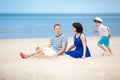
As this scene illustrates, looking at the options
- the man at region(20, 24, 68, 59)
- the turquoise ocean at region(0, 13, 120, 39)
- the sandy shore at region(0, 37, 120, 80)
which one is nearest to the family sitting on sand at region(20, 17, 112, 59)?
the man at region(20, 24, 68, 59)

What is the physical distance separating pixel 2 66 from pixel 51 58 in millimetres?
1293

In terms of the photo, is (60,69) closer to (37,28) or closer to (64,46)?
(64,46)

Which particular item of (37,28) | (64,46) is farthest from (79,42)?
(37,28)

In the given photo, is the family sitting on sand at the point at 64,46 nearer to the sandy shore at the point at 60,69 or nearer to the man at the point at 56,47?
the man at the point at 56,47

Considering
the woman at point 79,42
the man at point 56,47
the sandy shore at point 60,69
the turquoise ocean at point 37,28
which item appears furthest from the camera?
the turquoise ocean at point 37,28

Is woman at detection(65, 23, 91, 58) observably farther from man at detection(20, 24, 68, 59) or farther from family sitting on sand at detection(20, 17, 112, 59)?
man at detection(20, 24, 68, 59)

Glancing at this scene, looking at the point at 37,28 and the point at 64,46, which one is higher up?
the point at 64,46

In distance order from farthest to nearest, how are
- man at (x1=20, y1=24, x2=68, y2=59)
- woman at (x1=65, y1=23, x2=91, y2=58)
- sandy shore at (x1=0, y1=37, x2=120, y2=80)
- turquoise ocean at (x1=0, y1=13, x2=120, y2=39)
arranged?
turquoise ocean at (x1=0, y1=13, x2=120, y2=39) < man at (x1=20, y1=24, x2=68, y2=59) < woman at (x1=65, y1=23, x2=91, y2=58) < sandy shore at (x1=0, y1=37, x2=120, y2=80)

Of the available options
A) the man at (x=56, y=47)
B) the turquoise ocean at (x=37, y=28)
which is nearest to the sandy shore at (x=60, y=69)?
the man at (x=56, y=47)

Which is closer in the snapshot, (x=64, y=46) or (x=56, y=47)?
(x=64, y=46)

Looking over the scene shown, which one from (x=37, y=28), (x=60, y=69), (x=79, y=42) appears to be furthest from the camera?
(x=37, y=28)

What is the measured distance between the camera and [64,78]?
18.4ft

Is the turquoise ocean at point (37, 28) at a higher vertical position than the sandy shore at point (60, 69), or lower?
lower

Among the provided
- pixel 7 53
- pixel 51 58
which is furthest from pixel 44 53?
pixel 7 53
